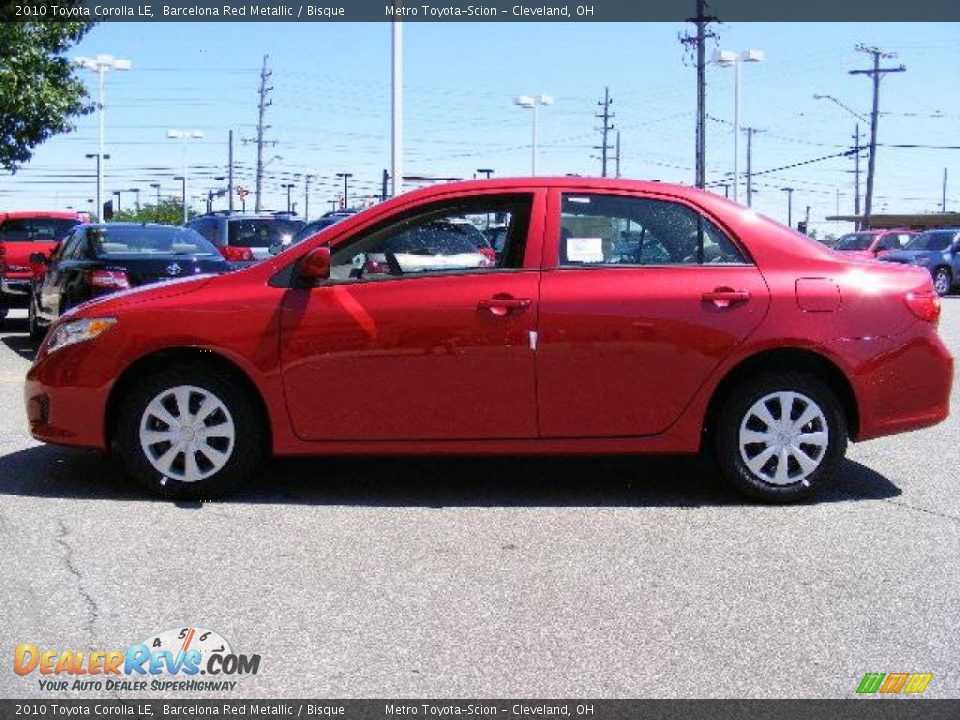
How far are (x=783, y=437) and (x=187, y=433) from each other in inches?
A: 116

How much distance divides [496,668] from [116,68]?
3880 centimetres

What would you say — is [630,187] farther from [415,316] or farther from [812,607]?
[812,607]

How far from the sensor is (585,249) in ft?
19.8

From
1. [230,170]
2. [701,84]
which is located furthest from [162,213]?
[701,84]

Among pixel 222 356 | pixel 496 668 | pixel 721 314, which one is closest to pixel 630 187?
pixel 721 314

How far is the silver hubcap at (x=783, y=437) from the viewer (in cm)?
596

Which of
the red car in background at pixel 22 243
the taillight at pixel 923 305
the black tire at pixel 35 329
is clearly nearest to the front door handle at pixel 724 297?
the taillight at pixel 923 305

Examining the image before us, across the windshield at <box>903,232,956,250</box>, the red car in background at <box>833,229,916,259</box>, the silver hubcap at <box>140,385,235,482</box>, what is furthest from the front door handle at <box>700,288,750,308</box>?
Answer: the red car in background at <box>833,229,916,259</box>

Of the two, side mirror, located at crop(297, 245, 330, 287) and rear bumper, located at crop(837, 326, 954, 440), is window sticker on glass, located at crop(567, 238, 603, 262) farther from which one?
rear bumper, located at crop(837, 326, 954, 440)

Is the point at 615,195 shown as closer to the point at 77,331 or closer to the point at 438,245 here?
the point at 438,245

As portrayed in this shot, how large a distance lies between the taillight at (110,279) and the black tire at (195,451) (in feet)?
18.6

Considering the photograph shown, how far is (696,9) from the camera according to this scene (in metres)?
39.0

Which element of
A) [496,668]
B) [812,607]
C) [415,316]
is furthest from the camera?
[415,316]

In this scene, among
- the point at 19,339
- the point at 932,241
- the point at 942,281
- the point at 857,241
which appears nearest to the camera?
the point at 19,339
